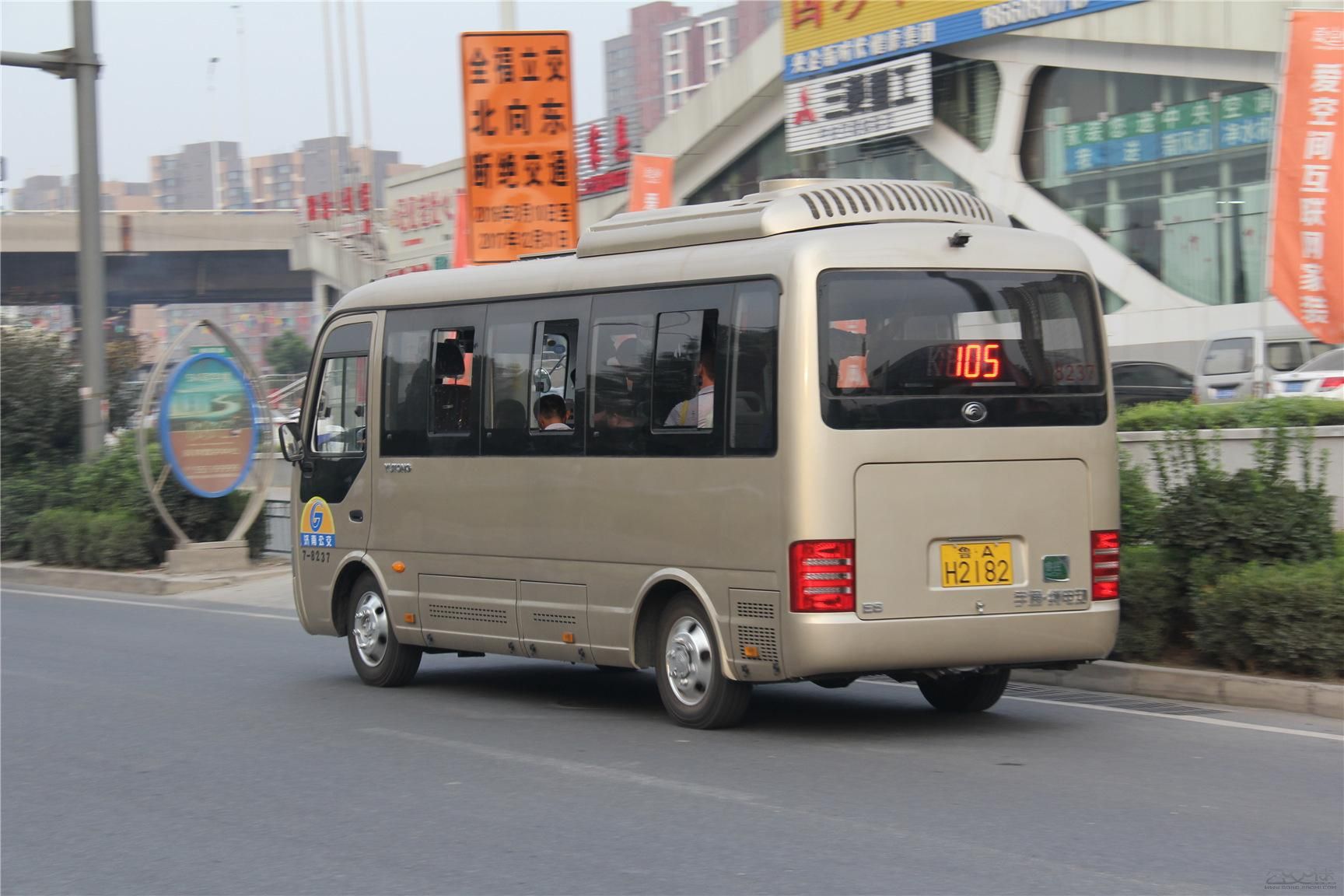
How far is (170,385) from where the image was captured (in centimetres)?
2162

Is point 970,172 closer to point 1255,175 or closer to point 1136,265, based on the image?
point 1136,265

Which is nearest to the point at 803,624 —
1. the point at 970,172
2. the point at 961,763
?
the point at 961,763

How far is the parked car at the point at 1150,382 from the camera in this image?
2964cm

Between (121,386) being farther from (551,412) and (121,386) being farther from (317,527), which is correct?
(551,412)

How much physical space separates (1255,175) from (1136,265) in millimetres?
3797

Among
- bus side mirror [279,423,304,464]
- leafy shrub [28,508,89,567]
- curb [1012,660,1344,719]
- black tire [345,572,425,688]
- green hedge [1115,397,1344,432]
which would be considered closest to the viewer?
curb [1012,660,1344,719]

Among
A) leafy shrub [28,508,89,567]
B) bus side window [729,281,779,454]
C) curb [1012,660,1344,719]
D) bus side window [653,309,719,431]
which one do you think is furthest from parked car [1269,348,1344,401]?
bus side window [729,281,779,454]

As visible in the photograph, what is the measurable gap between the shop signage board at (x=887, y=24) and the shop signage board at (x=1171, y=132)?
262 centimetres

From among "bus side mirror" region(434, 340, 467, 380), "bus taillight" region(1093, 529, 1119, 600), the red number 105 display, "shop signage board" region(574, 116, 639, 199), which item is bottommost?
"bus taillight" region(1093, 529, 1119, 600)

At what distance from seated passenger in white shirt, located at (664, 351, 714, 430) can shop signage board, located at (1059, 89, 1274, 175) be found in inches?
1064

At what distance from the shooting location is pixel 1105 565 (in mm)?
9312

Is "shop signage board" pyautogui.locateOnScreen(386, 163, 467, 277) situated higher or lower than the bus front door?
higher

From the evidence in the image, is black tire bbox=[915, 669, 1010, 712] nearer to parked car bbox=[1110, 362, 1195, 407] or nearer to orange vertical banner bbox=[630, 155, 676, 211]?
orange vertical banner bbox=[630, 155, 676, 211]

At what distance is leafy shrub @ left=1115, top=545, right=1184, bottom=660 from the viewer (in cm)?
1091
